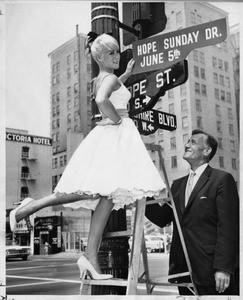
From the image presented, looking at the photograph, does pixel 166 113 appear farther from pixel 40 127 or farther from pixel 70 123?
pixel 40 127

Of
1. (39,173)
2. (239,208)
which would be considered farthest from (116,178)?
(239,208)

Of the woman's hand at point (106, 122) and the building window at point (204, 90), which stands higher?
the building window at point (204, 90)

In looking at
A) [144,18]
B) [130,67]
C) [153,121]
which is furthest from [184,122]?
[144,18]

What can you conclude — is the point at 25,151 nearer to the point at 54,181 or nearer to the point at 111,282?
the point at 54,181

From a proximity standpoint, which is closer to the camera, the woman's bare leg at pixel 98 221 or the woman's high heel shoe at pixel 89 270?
the woman's high heel shoe at pixel 89 270

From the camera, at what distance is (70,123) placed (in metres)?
3.87

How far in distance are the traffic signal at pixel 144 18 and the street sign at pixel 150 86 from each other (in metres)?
0.37

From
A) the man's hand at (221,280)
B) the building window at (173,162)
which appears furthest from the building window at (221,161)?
the man's hand at (221,280)

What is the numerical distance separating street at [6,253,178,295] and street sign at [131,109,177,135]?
107 cm

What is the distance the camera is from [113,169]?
323 cm

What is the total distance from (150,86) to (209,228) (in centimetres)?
134

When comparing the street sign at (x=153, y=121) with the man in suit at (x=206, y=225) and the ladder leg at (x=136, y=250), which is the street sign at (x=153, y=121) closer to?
the man in suit at (x=206, y=225)

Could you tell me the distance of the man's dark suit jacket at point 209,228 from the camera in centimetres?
326

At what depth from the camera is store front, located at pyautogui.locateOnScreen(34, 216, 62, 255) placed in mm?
3480
